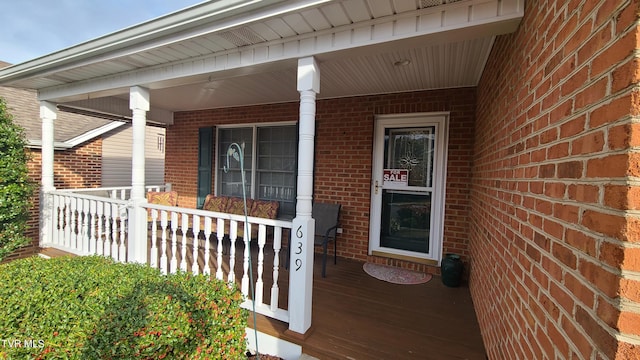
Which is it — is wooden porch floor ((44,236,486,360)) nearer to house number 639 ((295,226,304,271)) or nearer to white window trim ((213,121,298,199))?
house number 639 ((295,226,304,271))

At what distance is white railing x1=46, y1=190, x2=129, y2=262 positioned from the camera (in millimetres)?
3686

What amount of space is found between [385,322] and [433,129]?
103 inches

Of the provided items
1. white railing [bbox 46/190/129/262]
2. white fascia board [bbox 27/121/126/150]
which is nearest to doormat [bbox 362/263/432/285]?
white railing [bbox 46/190/129/262]

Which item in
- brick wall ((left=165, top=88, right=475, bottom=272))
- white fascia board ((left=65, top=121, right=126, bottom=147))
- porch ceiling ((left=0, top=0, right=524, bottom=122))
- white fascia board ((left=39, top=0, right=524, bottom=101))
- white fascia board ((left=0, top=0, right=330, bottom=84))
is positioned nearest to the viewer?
white fascia board ((left=39, top=0, right=524, bottom=101))

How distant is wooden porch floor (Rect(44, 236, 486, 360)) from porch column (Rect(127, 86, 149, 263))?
1.67 m

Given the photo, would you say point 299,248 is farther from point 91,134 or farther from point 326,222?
point 91,134

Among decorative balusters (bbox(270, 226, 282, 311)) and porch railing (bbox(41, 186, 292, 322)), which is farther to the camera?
porch railing (bbox(41, 186, 292, 322))

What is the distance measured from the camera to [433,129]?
149 inches

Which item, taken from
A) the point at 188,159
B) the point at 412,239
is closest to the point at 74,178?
the point at 188,159

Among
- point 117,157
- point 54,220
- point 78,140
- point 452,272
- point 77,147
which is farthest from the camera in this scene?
point 117,157

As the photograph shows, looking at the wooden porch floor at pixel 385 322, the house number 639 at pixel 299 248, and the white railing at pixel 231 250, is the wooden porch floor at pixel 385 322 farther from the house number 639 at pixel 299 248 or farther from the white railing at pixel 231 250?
the house number 639 at pixel 299 248

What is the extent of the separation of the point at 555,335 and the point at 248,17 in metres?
2.61

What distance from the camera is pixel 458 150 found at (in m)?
3.56

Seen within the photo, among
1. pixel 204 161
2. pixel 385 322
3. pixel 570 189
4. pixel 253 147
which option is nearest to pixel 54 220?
pixel 204 161
